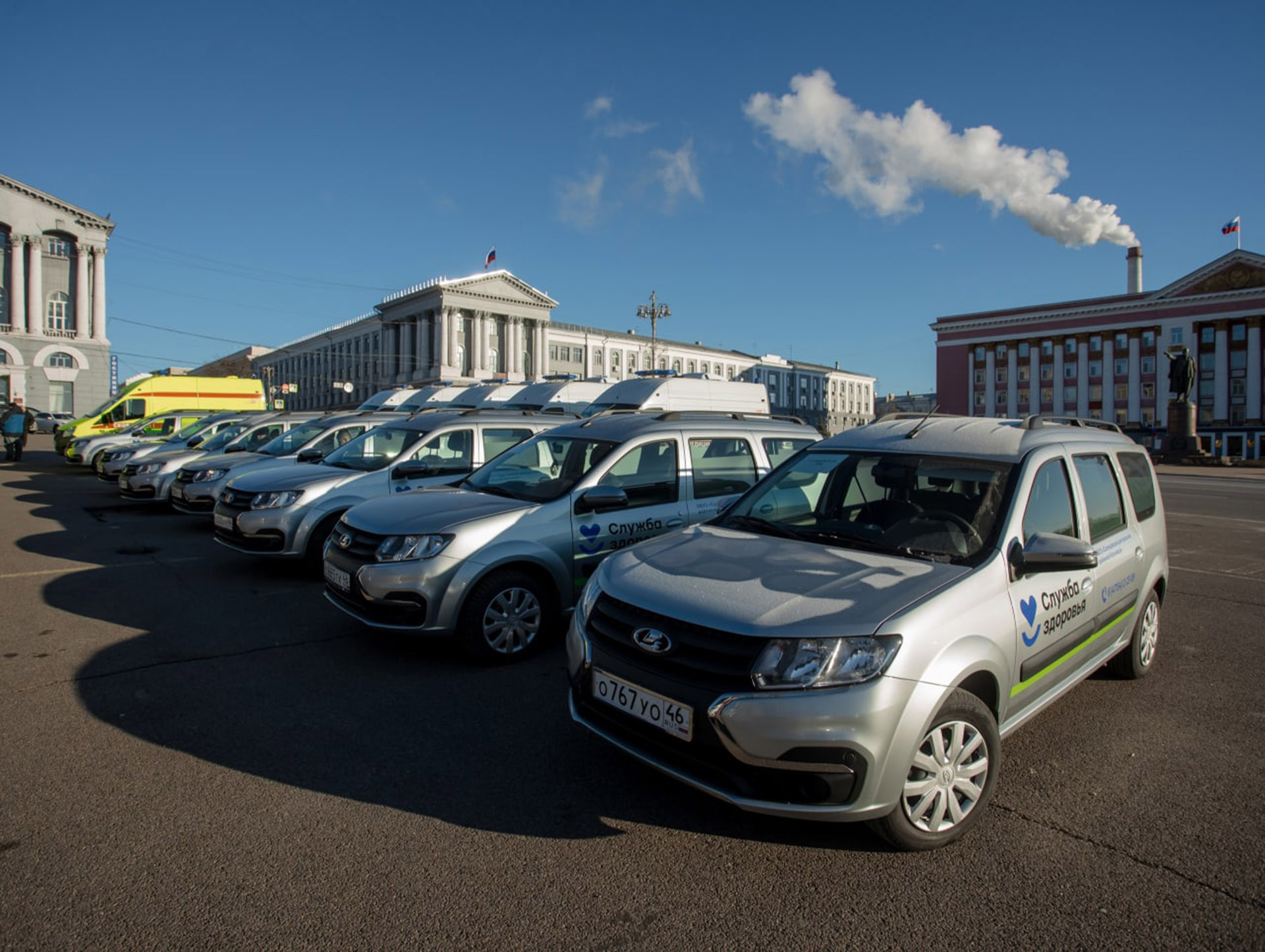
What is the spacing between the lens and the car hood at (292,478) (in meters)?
7.62

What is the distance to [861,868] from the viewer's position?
279 centimetres

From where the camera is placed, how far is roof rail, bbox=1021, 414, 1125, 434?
423 centimetres

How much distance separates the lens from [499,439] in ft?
26.9

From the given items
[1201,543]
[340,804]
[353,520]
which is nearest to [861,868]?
[340,804]

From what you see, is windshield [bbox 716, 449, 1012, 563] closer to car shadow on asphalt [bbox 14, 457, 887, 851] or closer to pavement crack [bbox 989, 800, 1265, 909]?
pavement crack [bbox 989, 800, 1265, 909]

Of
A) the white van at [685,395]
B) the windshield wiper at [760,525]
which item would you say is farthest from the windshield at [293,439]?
the windshield wiper at [760,525]

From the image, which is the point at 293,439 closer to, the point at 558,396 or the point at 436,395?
the point at 558,396

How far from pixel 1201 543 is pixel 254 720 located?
1231 cm

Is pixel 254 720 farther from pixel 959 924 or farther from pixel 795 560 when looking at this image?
pixel 959 924

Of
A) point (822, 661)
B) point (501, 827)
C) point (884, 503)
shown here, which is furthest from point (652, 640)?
point (884, 503)

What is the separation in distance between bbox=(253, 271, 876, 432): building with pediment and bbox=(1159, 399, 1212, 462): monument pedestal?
43601 mm

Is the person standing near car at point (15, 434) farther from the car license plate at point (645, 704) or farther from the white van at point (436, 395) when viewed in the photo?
the car license plate at point (645, 704)

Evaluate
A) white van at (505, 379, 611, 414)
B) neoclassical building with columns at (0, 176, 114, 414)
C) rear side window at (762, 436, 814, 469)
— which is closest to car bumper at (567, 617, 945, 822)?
rear side window at (762, 436, 814, 469)

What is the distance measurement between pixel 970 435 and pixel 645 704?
239 centimetres
